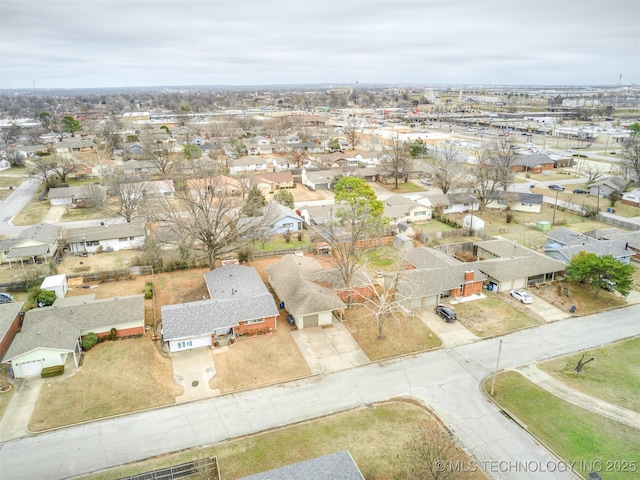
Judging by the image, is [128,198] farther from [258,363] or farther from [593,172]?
[593,172]

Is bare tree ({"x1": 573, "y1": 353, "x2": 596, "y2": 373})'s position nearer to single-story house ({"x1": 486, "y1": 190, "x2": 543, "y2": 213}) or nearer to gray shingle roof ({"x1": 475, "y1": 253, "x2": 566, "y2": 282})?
gray shingle roof ({"x1": 475, "y1": 253, "x2": 566, "y2": 282})

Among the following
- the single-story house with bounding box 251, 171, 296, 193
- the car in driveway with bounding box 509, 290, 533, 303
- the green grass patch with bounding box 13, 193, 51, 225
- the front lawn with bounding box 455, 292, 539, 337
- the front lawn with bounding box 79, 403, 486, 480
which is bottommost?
the front lawn with bounding box 79, 403, 486, 480

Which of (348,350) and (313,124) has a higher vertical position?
(313,124)

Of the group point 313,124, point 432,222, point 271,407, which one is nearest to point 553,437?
point 271,407

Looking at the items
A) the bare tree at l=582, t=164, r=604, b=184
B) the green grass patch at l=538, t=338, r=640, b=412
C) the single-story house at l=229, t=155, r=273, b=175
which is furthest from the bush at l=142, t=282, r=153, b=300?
the bare tree at l=582, t=164, r=604, b=184

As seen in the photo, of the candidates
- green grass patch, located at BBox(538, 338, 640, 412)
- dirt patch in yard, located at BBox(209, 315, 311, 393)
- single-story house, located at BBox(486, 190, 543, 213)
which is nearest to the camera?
green grass patch, located at BBox(538, 338, 640, 412)

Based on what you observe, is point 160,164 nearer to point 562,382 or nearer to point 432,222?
point 432,222
